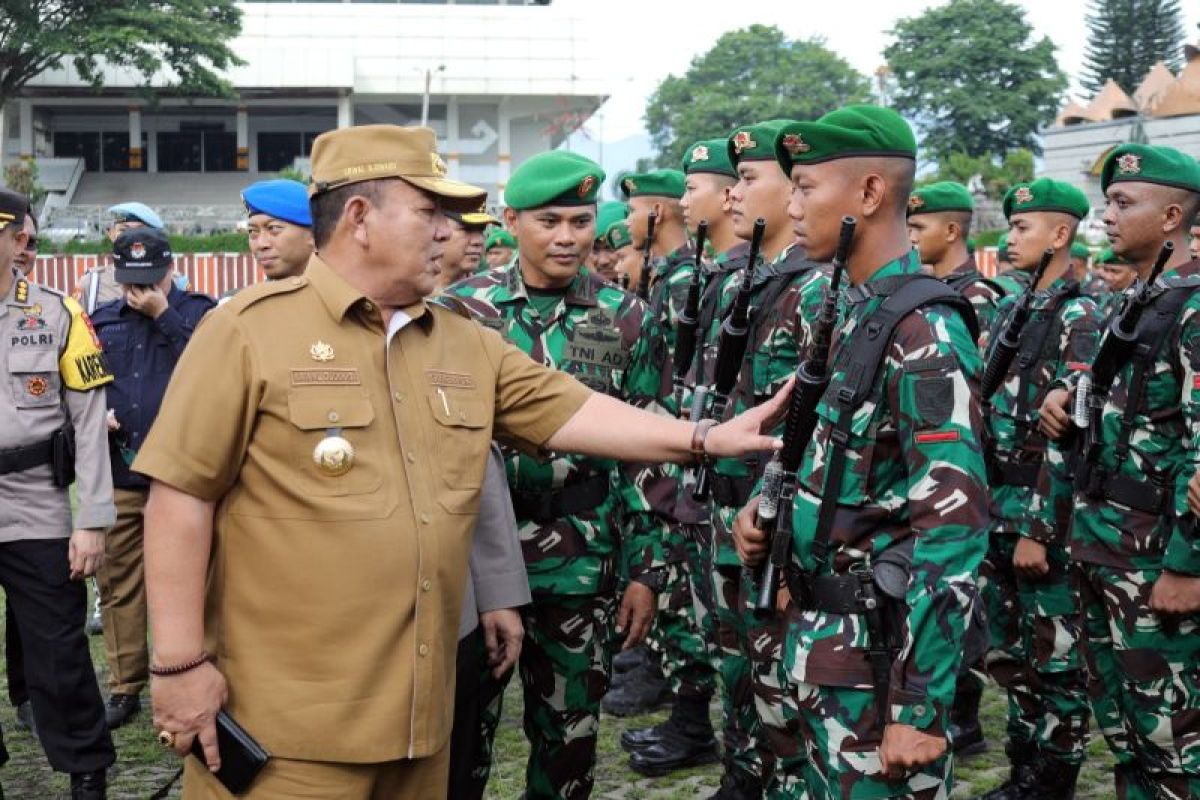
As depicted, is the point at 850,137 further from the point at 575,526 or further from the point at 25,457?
the point at 25,457

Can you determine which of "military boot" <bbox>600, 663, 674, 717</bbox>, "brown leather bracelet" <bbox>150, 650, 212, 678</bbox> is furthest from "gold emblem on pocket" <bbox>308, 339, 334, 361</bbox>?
"military boot" <bbox>600, 663, 674, 717</bbox>

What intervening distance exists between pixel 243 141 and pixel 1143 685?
194 feet

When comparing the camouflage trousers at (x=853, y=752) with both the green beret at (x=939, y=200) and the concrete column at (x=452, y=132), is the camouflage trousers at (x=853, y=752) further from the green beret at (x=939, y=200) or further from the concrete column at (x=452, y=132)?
the concrete column at (x=452, y=132)

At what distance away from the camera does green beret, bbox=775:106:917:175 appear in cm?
366

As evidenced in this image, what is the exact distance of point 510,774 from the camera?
5.93 metres

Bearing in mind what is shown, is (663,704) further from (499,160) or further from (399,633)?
(499,160)

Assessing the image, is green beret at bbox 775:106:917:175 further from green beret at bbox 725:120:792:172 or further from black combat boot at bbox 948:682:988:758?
black combat boot at bbox 948:682:988:758

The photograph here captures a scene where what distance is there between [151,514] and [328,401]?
1.53ft

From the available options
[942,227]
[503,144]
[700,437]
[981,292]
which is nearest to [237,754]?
[700,437]

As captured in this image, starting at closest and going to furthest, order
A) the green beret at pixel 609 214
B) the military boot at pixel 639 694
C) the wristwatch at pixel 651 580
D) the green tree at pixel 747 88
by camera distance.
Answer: the wristwatch at pixel 651 580, the military boot at pixel 639 694, the green beret at pixel 609 214, the green tree at pixel 747 88

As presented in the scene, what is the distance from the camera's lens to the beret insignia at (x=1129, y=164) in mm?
4898

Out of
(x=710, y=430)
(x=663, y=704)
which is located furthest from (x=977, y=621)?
(x=663, y=704)

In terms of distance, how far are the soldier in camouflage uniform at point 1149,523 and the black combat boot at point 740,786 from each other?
4.32ft

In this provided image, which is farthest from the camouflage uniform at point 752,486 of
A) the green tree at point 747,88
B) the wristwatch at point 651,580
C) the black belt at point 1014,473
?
the green tree at point 747,88
